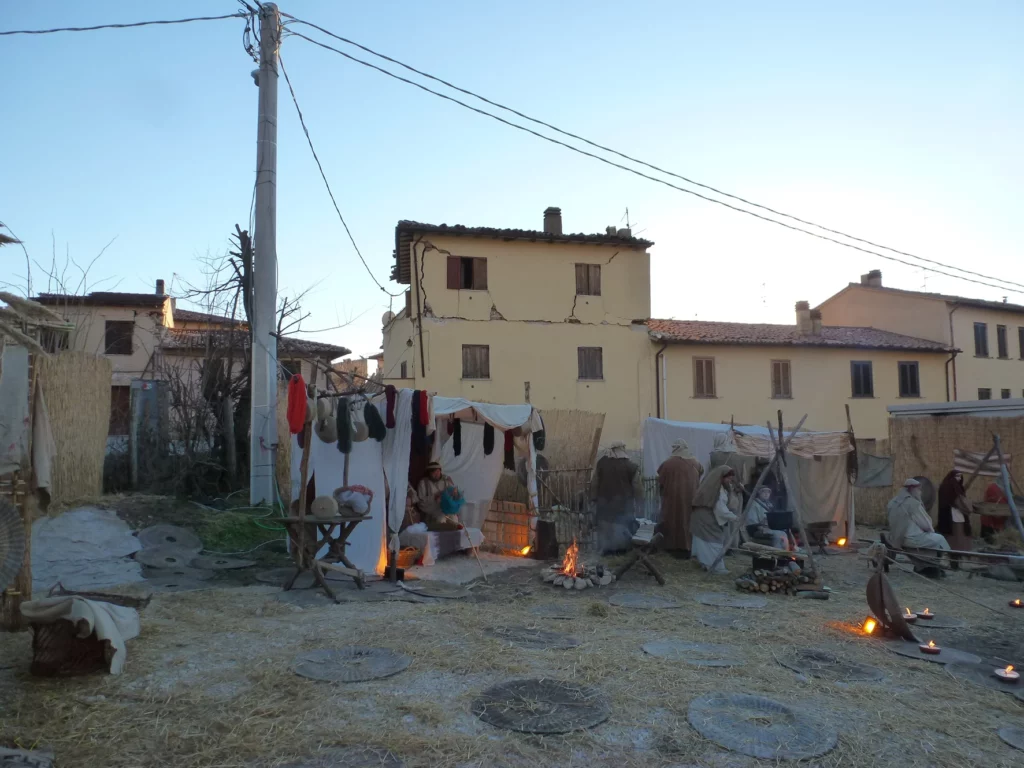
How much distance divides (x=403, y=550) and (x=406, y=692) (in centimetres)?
500

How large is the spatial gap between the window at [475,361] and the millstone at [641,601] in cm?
1391

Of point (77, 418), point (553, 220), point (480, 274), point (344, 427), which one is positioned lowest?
point (344, 427)

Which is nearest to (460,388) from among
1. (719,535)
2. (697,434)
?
(697,434)

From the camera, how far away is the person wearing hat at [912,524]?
9734mm

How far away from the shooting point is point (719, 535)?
1006cm

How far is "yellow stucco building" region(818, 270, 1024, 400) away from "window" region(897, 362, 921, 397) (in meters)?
1.08

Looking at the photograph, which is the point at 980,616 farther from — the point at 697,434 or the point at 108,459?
the point at 108,459

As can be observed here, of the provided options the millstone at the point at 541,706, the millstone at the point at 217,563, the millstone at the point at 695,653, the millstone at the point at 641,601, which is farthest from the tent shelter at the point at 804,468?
the millstone at the point at 541,706

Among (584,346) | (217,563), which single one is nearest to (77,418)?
(217,563)

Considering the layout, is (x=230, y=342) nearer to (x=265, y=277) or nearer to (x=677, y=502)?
(x=265, y=277)

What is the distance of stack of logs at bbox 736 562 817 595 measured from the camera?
28.4 ft

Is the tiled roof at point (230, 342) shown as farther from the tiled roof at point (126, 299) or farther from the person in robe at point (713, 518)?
the person in robe at point (713, 518)

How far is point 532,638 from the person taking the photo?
638 centimetres

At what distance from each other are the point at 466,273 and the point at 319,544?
1491cm
